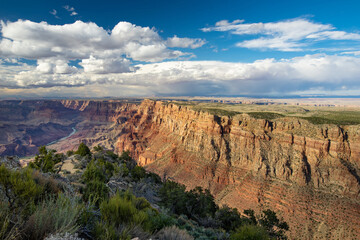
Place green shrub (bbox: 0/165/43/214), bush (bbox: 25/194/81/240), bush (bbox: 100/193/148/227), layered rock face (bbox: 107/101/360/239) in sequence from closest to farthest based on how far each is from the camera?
bush (bbox: 25/194/81/240), green shrub (bbox: 0/165/43/214), bush (bbox: 100/193/148/227), layered rock face (bbox: 107/101/360/239)

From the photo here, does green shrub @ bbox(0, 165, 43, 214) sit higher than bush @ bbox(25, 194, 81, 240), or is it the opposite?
green shrub @ bbox(0, 165, 43, 214)

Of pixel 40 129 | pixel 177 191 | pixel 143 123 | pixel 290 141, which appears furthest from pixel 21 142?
pixel 290 141

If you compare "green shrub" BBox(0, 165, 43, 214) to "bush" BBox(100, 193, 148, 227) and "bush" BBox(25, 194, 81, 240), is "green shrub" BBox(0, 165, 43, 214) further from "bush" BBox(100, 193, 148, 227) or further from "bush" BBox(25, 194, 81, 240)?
"bush" BBox(100, 193, 148, 227)

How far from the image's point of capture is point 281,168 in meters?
43.6

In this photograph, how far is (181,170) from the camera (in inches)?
2343

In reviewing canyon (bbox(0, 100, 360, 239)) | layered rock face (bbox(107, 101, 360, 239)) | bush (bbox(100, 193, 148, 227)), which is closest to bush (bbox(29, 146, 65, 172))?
bush (bbox(100, 193, 148, 227))

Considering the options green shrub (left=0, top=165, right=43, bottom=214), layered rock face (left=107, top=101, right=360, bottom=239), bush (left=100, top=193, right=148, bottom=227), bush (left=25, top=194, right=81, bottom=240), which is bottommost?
layered rock face (left=107, top=101, right=360, bottom=239)

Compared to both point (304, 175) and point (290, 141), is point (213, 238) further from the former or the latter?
point (290, 141)

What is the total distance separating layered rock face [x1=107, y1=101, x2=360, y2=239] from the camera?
33281mm

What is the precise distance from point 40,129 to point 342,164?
243 meters

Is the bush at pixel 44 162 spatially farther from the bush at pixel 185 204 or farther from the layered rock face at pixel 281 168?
the layered rock face at pixel 281 168

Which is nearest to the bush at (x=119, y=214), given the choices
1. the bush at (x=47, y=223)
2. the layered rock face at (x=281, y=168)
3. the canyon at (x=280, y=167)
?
the bush at (x=47, y=223)

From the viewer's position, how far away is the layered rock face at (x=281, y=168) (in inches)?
1310

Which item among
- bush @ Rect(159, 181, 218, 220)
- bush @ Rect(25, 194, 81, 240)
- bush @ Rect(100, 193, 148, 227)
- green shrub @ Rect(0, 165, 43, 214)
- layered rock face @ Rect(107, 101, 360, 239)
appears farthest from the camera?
layered rock face @ Rect(107, 101, 360, 239)
